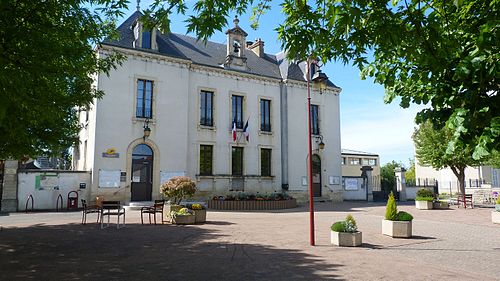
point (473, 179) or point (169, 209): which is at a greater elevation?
point (473, 179)

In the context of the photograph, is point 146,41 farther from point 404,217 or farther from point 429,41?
point 429,41

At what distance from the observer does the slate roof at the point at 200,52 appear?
23234 millimetres

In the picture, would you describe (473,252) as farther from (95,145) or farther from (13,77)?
(95,145)

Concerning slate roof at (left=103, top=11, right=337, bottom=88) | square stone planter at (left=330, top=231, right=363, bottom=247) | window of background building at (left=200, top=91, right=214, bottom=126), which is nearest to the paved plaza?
square stone planter at (left=330, top=231, right=363, bottom=247)

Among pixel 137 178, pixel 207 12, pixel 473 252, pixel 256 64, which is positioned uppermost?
pixel 256 64

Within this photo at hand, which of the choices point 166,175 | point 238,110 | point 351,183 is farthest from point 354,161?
point 166,175

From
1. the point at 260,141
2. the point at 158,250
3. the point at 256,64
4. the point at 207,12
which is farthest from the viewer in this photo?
the point at 256,64

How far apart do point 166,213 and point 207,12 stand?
1131 cm

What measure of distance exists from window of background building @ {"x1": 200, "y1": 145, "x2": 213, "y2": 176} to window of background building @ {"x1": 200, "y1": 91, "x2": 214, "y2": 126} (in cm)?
157

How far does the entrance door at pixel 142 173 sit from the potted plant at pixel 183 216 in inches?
338

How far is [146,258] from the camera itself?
786cm

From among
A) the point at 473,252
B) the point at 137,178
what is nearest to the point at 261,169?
the point at 137,178

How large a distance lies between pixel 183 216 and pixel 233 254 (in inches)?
230

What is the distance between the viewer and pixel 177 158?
75.8 feet
